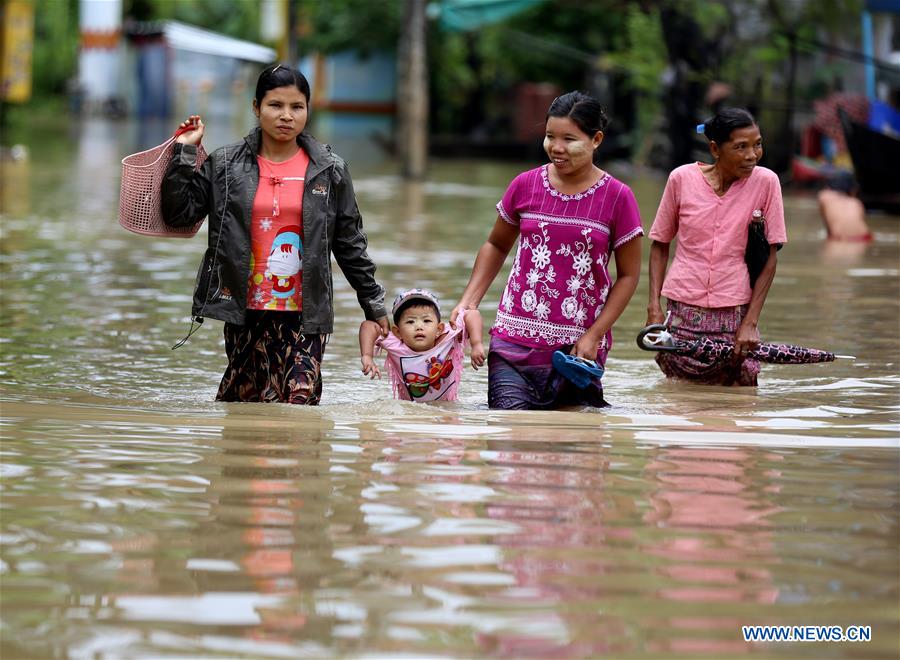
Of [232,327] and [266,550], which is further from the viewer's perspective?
[232,327]

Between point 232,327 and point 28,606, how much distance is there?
2392 mm

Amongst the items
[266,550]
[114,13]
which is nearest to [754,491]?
[266,550]

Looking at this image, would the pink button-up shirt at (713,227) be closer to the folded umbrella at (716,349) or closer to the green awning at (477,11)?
the folded umbrella at (716,349)

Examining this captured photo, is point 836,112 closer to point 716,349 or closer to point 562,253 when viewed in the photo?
point 716,349

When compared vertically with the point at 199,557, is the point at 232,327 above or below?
above

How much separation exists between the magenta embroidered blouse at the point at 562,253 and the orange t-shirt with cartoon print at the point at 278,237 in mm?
841

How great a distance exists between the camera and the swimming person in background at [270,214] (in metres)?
5.71

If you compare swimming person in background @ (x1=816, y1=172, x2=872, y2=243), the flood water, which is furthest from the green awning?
the flood water

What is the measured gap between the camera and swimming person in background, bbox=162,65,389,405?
18.7ft

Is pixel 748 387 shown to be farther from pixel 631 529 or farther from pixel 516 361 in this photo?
pixel 631 529

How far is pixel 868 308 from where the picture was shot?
9773mm

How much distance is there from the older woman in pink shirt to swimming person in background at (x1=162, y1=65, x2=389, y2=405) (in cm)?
169

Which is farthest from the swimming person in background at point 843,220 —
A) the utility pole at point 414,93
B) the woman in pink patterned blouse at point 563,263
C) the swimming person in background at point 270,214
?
the utility pole at point 414,93

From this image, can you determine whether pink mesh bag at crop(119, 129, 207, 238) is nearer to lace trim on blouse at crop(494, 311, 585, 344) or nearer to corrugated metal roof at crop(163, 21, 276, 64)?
lace trim on blouse at crop(494, 311, 585, 344)
